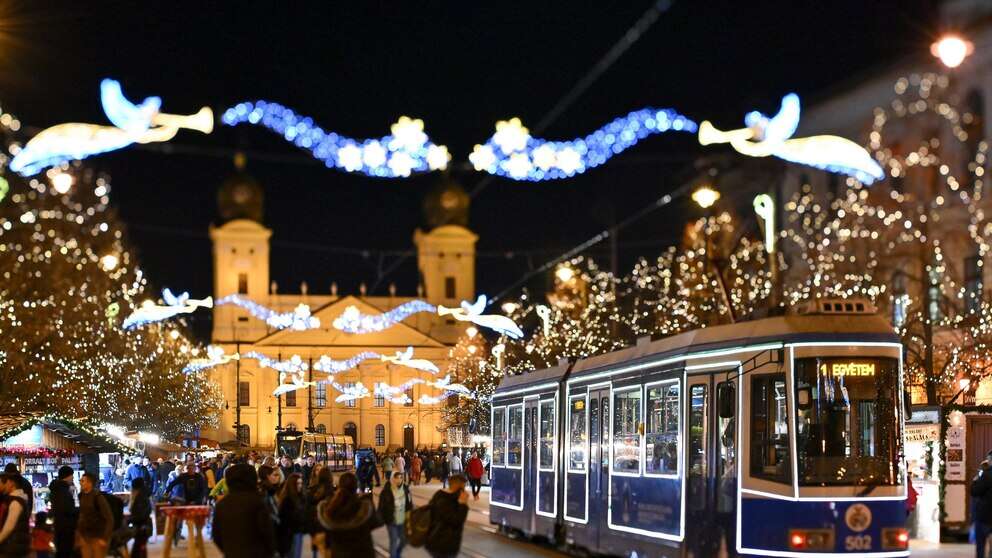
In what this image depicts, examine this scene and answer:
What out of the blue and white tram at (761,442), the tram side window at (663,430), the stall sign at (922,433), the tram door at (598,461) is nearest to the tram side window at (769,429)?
the blue and white tram at (761,442)

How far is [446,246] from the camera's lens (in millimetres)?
128750

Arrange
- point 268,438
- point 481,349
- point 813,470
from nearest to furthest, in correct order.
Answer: point 813,470 → point 481,349 → point 268,438

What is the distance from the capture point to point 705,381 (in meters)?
18.5

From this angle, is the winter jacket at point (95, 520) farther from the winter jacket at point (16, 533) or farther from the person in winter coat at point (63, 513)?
the winter jacket at point (16, 533)

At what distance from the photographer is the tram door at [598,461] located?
22078 mm

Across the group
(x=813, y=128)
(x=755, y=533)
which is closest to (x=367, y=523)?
(x=755, y=533)

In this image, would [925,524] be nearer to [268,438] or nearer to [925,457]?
[925,457]

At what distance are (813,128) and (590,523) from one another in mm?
37626

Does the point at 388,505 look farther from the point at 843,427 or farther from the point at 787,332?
the point at 843,427

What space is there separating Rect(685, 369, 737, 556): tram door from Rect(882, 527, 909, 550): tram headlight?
161 cm

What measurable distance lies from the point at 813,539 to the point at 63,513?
344 inches

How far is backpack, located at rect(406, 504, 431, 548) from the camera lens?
16.0 metres

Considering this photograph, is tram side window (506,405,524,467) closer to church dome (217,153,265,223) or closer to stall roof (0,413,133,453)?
stall roof (0,413,133,453)

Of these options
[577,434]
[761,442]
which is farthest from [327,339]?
[761,442]
